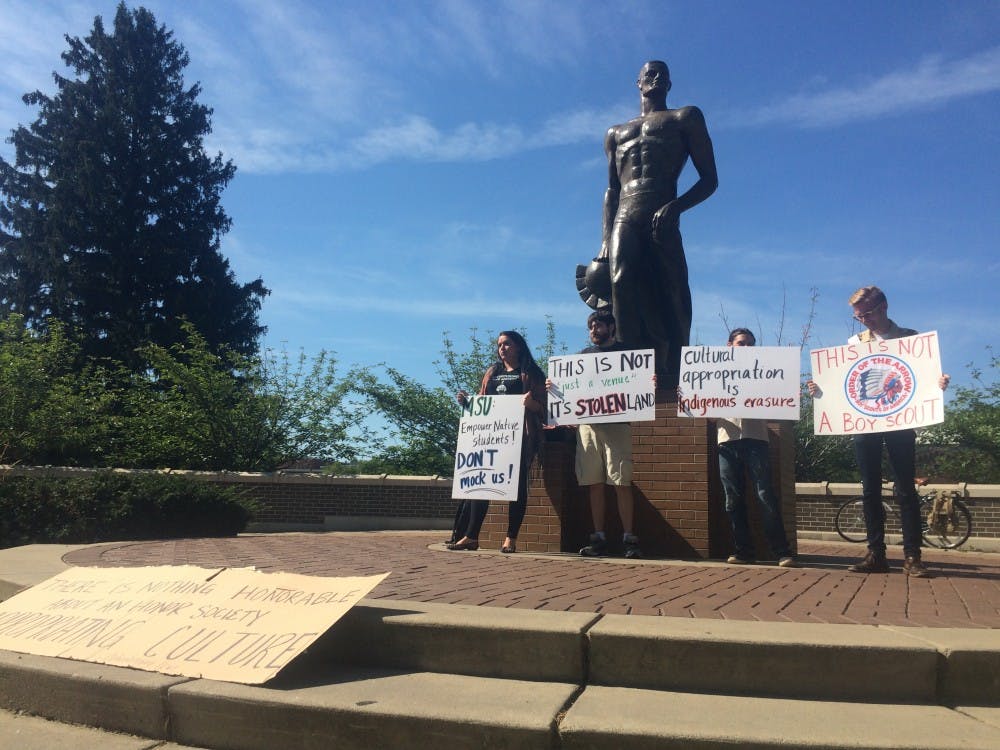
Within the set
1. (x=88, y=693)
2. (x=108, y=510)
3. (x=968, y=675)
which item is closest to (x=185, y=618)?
(x=88, y=693)

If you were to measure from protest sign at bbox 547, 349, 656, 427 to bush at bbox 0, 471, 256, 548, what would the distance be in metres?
5.18

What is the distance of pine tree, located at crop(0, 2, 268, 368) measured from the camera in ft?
100

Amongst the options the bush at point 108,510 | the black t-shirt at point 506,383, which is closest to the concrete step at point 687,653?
the black t-shirt at point 506,383

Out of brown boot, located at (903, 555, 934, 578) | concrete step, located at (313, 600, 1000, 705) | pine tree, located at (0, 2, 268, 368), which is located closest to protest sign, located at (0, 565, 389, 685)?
concrete step, located at (313, 600, 1000, 705)

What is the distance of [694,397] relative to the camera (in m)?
5.92

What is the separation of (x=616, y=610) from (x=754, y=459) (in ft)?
8.61

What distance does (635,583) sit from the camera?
14.9 ft

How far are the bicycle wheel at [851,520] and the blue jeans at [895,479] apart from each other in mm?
8219

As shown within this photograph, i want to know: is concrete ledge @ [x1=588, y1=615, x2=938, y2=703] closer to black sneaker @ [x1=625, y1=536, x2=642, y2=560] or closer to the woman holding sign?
black sneaker @ [x1=625, y1=536, x2=642, y2=560]

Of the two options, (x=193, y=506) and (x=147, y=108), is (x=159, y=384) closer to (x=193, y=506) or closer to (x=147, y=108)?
(x=193, y=506)

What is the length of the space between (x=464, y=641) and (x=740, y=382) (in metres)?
3.50

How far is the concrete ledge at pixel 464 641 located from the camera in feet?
9.50

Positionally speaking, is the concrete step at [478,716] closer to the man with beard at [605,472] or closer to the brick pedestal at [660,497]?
the man with beard at [605,472]

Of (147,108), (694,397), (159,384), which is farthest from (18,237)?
(694,397)
